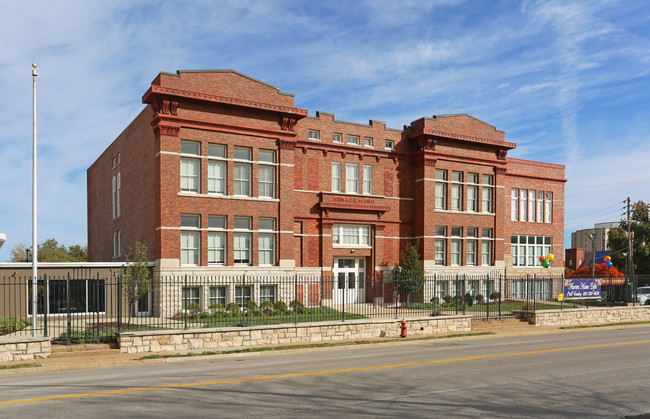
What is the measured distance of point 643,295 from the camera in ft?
133

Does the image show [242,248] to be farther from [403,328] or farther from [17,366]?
[17,366]

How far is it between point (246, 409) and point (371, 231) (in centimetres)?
2745

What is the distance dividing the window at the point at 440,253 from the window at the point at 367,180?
20.6ft

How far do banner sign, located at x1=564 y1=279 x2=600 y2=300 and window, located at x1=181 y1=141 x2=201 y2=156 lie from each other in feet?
72.9

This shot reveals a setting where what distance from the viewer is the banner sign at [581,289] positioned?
106ft

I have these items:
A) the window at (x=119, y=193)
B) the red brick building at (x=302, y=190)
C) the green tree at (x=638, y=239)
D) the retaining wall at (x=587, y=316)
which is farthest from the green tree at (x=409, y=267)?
the green tree at (x=638, y=239)

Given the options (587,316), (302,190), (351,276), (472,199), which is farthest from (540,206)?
(302,190)

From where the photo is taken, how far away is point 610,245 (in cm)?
→ 6206

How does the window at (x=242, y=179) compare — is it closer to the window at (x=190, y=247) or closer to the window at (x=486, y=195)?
the window at (x=190, y=247)

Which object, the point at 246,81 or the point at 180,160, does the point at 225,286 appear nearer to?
the point at 180,160

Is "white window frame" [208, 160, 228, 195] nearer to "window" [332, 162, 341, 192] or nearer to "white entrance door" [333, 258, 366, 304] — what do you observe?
"window" [332, 162, 341, 192]

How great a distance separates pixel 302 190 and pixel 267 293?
23.1 ft

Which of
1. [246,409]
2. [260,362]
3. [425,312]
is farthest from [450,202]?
[246,409]

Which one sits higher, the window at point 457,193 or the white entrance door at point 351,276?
the window at point 457,193
